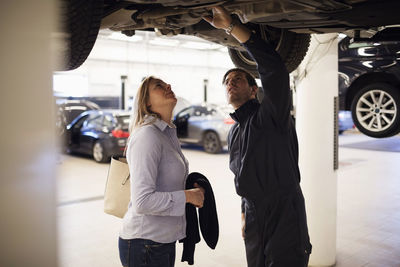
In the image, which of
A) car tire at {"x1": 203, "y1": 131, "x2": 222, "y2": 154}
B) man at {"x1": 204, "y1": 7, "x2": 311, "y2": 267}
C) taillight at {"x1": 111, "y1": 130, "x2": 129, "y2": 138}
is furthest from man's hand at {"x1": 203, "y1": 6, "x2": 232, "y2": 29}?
car tire at {"x1": 203, "y1": 131, "x2": 222, "y2": 154}

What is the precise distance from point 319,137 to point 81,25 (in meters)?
2.40

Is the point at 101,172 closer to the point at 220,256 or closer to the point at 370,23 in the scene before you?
the point at 220,256

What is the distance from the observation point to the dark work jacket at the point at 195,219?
181 centimetres

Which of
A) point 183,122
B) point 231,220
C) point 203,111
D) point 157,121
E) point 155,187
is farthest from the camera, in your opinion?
point 183,122

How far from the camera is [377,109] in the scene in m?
5.60

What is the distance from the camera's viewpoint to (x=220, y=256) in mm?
3656

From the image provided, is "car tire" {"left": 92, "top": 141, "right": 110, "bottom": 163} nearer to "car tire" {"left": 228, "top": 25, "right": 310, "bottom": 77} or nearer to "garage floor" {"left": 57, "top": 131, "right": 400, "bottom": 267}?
"garage floor" {"left": 57, "top": 131, "right": 400, "bottom": 267}

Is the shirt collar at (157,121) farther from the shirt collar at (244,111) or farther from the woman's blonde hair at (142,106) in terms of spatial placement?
the shirt collar at (244,111)

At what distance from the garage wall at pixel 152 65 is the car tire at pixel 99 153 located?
4.03m

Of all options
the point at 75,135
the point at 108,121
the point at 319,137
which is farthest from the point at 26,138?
the point at 75,135

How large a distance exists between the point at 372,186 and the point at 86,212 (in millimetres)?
4377

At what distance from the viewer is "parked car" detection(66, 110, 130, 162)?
8250 mm

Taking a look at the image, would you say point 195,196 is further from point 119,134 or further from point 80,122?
point 80,122

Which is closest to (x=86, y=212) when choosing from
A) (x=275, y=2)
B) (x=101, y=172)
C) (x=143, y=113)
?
(x=101, y=172)
